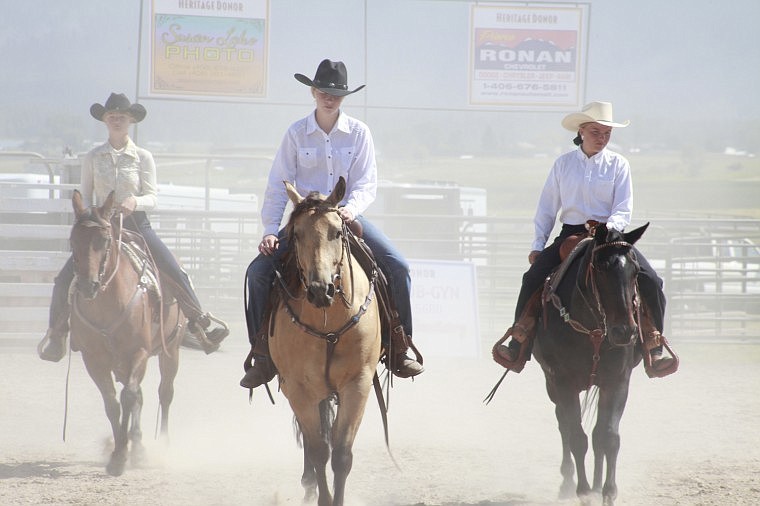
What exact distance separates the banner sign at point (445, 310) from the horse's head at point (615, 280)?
23.9ft

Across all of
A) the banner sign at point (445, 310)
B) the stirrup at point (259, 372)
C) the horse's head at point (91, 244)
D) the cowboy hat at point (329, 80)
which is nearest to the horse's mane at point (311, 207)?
the cowboy hat at point (329, 80)

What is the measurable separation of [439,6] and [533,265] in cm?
985

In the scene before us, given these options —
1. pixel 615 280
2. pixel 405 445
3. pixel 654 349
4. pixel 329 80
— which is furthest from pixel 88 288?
pixel 654 349

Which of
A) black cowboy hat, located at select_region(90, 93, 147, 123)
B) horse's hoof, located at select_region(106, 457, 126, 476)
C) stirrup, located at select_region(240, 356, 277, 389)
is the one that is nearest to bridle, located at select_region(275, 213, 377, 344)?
stirrup, located at select_region(240, 356, 277, 389)

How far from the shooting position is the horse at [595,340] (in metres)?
5.47

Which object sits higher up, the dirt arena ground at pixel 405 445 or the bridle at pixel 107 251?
the bridle at pixel 107 251

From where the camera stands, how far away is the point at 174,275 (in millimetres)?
7738

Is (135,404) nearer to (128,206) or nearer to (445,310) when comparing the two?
(128,206)

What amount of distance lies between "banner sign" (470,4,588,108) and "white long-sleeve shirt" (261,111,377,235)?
28.9ft

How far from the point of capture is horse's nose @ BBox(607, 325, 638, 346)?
540 centimetres

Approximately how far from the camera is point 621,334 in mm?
5406

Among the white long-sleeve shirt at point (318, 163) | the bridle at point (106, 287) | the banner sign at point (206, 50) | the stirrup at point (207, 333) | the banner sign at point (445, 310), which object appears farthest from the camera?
the banner sign at point (206, 50)

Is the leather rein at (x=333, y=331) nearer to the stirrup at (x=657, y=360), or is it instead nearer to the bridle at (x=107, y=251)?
the stirrup at (x=657, y=360)

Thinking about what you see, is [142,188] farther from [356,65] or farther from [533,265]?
[356,65]
